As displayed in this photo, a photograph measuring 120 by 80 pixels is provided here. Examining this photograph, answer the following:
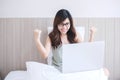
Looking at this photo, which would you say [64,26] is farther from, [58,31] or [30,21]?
[30,21]

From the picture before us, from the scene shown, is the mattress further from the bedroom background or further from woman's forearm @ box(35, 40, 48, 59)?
woman's forearm @ box(35, 40, 48, 59)

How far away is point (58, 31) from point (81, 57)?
1.70 ft

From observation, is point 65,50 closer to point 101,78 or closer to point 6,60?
point 101,78

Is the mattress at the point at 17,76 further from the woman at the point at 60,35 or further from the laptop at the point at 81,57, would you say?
the laptop at the point at 81,57

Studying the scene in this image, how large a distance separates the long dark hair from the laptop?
0.46 meters

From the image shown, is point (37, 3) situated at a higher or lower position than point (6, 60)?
higher

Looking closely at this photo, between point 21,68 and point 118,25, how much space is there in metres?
1.12

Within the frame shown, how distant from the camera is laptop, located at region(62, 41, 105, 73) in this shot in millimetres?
1236

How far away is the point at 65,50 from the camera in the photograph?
1225 mm

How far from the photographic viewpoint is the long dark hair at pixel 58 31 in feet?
5.44

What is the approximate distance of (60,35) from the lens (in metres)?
1.76

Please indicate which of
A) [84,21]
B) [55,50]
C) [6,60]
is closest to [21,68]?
[6,60]

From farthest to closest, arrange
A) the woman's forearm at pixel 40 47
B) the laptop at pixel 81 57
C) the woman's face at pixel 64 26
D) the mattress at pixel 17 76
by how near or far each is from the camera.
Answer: the mattress at pixel 17 76 < the woman's face at pixel 64 26 < the woman's forearm at pixel 40 47 < the laptop at pixel 81 57

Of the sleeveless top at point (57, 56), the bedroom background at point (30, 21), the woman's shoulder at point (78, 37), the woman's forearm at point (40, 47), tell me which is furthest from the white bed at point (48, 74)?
the bedroom background at point (30, 21)
